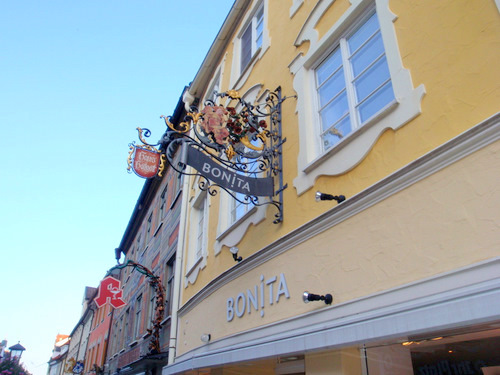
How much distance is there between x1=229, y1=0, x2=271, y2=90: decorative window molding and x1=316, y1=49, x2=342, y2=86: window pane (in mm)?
2121

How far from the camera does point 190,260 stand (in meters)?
9.32

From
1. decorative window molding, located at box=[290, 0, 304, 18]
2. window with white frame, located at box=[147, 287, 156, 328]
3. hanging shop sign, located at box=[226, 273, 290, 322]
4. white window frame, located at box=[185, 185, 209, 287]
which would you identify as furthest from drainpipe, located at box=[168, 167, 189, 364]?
decorative window molding, located at box=[290, 0, 304, 18]

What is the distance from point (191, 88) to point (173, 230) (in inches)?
175

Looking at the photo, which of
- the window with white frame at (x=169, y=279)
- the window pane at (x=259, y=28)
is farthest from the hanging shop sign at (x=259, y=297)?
the window with white frame at (x=169, y=279)

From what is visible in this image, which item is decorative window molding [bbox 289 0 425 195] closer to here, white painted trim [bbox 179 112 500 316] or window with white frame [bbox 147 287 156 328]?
white painted trim [bbox 179 112 500 316]

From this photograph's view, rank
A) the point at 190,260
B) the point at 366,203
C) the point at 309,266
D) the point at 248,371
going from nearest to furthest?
the point at 366,203 → the point at 309,266 → the point at 248,371 → the point at 190,260

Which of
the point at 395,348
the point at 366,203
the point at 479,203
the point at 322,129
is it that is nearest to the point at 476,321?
the point at 479,203

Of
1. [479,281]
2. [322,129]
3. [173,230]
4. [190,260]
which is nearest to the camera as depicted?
[479,281]

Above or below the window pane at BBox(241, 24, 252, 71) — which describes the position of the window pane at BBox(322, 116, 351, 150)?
below

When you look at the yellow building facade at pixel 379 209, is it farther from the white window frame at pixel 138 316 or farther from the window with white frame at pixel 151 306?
the white window frame at pixel 138 316

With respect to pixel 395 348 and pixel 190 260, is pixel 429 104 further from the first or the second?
pixel 190 260

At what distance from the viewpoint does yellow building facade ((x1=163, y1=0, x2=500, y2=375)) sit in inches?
116

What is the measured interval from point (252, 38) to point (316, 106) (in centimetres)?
404

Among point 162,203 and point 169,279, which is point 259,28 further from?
point 162,203
